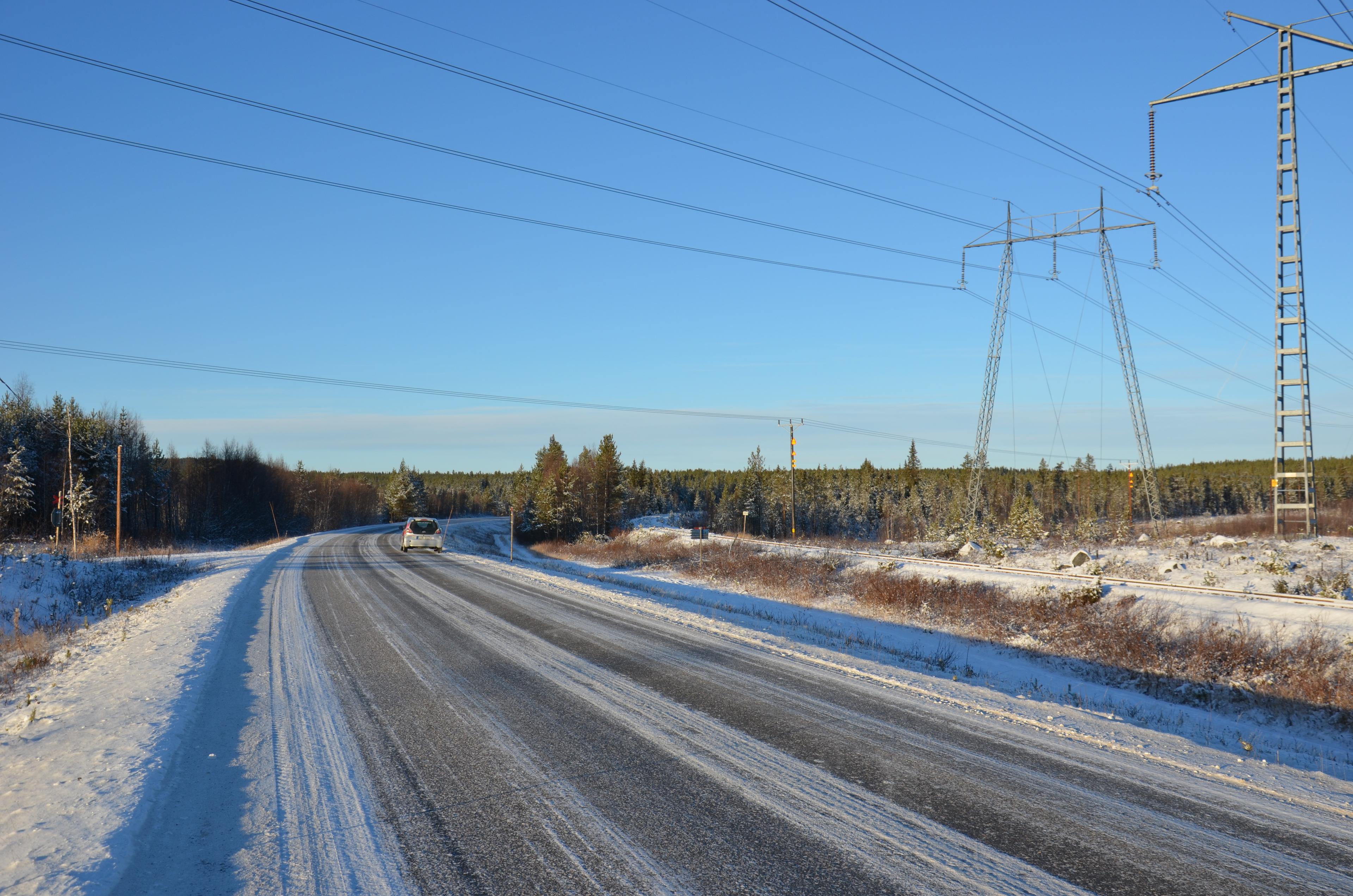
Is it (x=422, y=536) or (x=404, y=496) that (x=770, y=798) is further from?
(x=404, y=496)

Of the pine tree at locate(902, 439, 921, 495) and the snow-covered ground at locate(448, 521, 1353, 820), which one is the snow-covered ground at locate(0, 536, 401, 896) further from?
the pine tree at locate(902, 439, 921, 495)

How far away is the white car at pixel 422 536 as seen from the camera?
3475cm

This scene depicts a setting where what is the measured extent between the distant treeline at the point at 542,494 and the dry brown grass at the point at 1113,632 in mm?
20314

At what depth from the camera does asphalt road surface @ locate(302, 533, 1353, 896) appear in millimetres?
4152

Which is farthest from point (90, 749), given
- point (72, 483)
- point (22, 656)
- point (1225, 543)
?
point (72, 483)

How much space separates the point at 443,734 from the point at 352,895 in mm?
2889

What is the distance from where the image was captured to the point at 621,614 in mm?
14680

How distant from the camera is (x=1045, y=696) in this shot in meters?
9.55

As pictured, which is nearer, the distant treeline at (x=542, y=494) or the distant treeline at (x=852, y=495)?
the distant treeline at (x=542, y=494)

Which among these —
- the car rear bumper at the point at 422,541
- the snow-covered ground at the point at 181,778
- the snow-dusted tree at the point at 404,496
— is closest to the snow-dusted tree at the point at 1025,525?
the car rear bumper at the point at 422,541

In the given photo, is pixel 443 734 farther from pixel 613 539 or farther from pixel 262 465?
pixel 262 465

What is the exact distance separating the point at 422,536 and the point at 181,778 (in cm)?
3051

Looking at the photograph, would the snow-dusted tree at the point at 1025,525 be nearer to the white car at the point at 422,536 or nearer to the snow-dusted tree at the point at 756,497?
the white car at the point at 422,536

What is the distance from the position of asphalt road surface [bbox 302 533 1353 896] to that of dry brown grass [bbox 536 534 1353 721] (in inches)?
306
